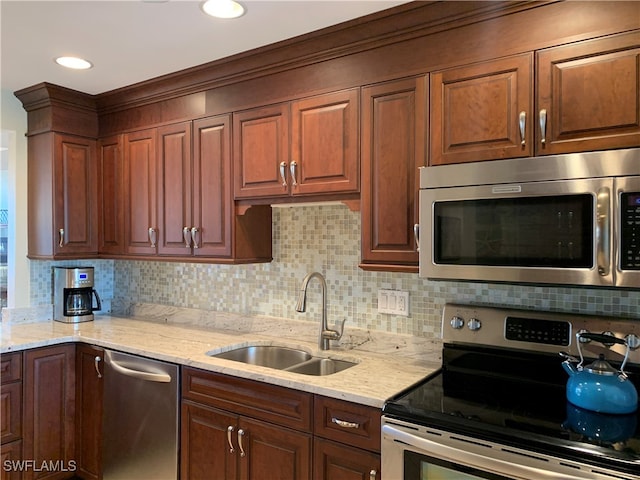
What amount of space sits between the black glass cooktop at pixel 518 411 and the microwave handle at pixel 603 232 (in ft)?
1.52

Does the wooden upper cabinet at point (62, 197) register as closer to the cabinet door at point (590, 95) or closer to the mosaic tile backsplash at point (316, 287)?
the mosaic tile backsplash at point (316, 287)

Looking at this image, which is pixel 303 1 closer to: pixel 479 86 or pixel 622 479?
pixel 479 86

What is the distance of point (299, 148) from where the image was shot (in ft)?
7.08

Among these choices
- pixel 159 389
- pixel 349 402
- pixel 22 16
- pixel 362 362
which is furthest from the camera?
pixel 159 389

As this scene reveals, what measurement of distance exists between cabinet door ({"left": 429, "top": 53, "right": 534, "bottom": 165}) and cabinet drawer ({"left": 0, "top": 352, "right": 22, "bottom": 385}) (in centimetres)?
236

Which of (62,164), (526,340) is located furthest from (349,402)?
(62,164)

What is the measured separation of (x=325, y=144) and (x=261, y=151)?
0.39m

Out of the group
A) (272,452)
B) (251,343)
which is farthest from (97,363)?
(272,452)

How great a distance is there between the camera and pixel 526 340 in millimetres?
1800

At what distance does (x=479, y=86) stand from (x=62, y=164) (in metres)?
2.57

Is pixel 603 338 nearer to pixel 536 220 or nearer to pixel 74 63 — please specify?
pixel 536 220

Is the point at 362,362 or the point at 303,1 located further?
the point at 362,362

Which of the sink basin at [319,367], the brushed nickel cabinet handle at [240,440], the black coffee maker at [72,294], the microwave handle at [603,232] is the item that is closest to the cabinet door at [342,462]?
the brushed nickel cabinet handle at [240,440]

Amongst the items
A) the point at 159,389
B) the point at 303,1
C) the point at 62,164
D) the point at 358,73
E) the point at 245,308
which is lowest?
the point at 159,389
